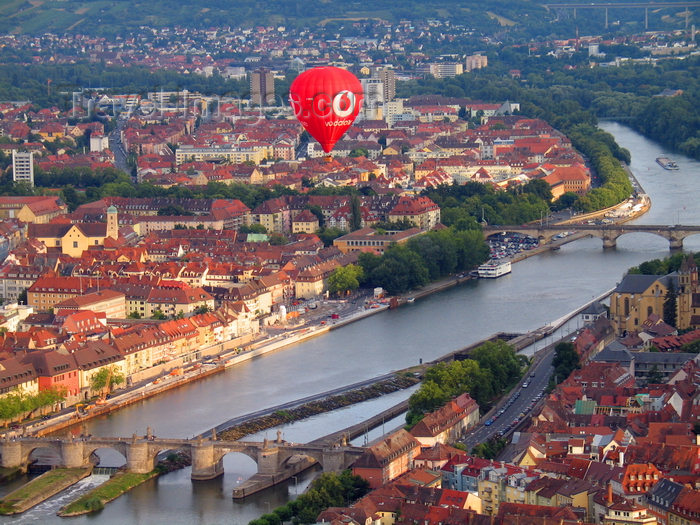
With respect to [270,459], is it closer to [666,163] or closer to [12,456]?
[12,456]

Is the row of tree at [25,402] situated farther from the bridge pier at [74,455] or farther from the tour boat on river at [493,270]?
the tour boat on river at [493,270]

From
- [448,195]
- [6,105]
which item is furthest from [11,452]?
[6,105]

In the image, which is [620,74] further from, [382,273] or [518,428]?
[518,428]

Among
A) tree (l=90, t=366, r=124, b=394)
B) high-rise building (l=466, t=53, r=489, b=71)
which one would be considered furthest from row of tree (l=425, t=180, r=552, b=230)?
high-rise building (l=466, t=53, r=489, b=71)

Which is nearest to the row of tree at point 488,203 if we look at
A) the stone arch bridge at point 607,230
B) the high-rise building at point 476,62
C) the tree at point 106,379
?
the stone arch bridge at point 607,230

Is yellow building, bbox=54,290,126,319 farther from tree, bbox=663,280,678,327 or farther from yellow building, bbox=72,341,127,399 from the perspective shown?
tree, bbox=663,280,678,327

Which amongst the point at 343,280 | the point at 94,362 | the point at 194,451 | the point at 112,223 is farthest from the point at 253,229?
the point at 194,451
